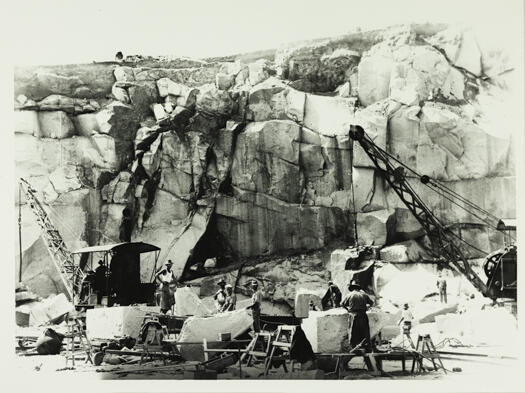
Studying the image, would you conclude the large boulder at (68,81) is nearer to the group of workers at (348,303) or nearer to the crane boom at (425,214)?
the group of workers at (348,303)

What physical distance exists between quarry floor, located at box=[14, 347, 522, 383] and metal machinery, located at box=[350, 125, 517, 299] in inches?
112

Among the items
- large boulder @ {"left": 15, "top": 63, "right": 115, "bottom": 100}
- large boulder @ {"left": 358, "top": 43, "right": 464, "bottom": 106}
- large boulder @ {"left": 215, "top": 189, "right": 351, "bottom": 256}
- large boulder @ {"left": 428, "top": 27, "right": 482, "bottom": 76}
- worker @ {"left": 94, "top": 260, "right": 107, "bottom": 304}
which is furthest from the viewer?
large boulder @ {"left": 215, "top": 189, "right": 351, "bottom": 256}

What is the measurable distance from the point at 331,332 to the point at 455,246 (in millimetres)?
8245

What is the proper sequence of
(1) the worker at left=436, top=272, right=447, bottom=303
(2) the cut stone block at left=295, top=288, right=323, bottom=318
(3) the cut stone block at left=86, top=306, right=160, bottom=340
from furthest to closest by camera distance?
(2) the cut stone block at left=295, top=288, right=323, bottom=318, (1) the worker at left=436, top=272, right=447, bottom=303, (3) the cut stone block at left=86, top=306, right=160, bottom=340

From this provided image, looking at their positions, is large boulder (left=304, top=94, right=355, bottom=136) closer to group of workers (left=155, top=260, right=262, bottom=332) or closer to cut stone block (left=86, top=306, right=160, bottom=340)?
group of workers (left=155, top=260, right=262, bottom=332)

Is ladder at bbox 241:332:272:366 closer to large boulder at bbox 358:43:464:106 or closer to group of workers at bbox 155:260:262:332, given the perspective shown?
group of workers at bbox 155:260:262:332

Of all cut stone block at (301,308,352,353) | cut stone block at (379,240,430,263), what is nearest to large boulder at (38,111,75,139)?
cut stone block at (379,240,430,263)

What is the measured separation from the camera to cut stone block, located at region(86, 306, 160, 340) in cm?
1655

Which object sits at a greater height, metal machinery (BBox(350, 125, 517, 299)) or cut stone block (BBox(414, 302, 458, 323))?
metal machinery (BBox(350, 125, 517, 299))

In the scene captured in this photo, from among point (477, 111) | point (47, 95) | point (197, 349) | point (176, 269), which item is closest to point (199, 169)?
point (176, 269)

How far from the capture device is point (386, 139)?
24.2 metres

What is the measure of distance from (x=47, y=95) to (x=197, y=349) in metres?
13.7

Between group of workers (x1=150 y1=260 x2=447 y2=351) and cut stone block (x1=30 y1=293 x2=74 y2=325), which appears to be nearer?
group of workers (x1=150 y1=260 x2=447 y2=351)

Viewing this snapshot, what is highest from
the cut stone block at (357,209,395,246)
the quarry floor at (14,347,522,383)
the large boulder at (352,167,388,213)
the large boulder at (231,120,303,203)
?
the large boulder at (231,120,303,203)
